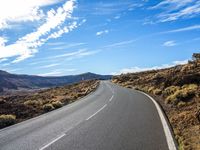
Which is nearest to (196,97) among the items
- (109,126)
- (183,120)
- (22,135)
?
(183,120)

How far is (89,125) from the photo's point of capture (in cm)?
1370

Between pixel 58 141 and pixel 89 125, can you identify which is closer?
pixel 58 141

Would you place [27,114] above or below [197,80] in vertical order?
below

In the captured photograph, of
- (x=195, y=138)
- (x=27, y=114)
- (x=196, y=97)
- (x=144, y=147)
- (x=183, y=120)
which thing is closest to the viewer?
(x=144, y=147)

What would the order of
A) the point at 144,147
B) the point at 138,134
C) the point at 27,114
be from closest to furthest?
the point at 144,147 → the point at 138,134 → the point at 27,114

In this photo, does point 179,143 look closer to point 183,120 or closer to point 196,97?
point 183,120

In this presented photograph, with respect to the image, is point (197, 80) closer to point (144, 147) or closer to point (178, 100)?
point (178, 100)

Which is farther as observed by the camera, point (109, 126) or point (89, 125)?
point (89, 125)

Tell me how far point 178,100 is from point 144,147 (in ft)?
33.7

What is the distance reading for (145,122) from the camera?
43.2ft

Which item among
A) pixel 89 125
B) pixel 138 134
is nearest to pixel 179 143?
pixel 138 134

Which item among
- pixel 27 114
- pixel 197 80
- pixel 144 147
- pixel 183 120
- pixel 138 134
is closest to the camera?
pixel 144 147

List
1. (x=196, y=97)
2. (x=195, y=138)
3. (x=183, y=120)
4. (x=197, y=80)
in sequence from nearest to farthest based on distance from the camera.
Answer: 1. (x=195, y=138)
2. (x=183, y=120)
3. (x=196, y=97)
4. (x=197, y=80)

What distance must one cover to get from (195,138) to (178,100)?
29.8 ft
